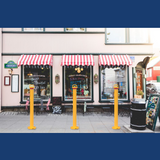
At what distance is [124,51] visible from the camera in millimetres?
9359

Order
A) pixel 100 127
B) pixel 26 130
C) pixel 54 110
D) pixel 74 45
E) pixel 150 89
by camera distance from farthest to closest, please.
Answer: pixel 150 89
pixel 74 45
pixel 54 110
pixel 100 127
pixel 26 130

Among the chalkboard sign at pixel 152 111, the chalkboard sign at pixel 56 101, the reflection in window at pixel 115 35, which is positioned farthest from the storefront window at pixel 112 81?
the chalkboard sign at pixel 152 111

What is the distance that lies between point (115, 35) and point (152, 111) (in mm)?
5691

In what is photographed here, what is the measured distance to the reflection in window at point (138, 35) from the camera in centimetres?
956

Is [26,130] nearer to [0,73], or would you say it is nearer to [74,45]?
[0,73]

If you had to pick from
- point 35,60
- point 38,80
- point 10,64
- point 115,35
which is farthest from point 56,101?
point 115,35

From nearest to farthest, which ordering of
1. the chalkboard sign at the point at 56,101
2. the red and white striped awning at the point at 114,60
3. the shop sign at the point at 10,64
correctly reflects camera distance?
the red and white striped awning at the point at 114,60 → the chalkboard sign at the point at 56,101 → the shop sign at the point at 10,64

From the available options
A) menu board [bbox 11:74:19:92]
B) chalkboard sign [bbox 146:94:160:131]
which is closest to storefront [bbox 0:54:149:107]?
menu board [bbox 11:74:19:92]

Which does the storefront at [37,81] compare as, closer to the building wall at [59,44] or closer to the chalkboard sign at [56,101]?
the chalkboard sign at [56,101]

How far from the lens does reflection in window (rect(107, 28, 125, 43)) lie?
9485 millimetres

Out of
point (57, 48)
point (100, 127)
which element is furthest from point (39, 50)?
point (100, 127)

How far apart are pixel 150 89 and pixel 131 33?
1076 centimetres

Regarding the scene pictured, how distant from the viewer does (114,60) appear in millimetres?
8680

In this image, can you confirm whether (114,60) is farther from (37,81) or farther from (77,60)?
(37,81)
